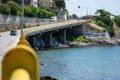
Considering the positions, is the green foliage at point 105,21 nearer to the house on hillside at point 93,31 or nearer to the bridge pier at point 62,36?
the house on hillside at point 93,31

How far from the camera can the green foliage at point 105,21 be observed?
567 feet

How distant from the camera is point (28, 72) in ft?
11.2

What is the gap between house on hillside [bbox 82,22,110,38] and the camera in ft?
515

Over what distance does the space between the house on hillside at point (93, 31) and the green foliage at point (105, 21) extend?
5748 millimetres

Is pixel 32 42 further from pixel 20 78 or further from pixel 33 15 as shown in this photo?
pixel 20 78

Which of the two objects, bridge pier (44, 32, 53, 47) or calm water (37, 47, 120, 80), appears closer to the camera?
calm water (37, 47, 120, 80)

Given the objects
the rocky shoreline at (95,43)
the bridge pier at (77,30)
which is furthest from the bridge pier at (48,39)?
the bridge pier at (77,30)

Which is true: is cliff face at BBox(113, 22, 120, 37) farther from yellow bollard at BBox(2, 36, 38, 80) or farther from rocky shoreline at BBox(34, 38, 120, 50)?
yellow bollard at BBox(2, 36, 38, 80)

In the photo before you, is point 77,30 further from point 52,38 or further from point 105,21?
point 105,21

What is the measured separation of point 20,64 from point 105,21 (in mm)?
178926

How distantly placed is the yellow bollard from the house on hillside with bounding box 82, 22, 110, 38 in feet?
496

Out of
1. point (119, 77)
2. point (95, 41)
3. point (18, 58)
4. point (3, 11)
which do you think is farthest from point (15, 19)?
point (18, 58)

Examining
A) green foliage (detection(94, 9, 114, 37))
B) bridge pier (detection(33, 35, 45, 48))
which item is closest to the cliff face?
green foliage (detection(94, 9, 114, 37))

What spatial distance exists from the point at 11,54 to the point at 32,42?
399 feet
